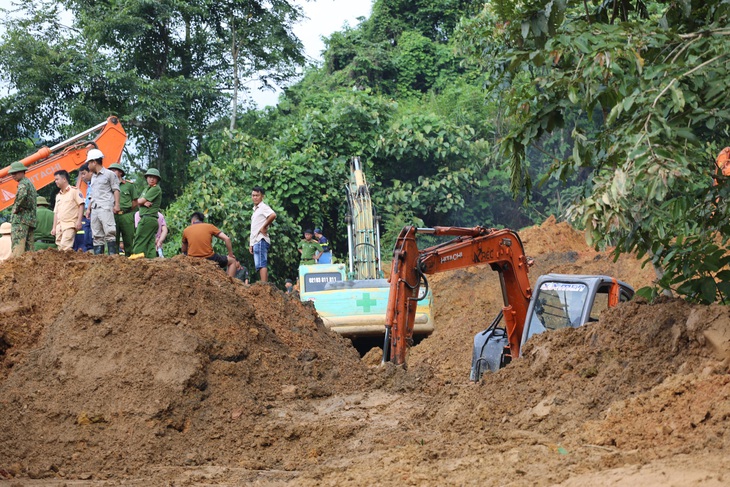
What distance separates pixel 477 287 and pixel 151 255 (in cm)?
938

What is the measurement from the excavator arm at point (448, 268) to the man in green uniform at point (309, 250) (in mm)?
9146

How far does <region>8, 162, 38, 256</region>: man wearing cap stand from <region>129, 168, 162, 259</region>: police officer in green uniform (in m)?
1.45

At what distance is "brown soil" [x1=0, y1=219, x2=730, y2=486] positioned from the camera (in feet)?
18.8

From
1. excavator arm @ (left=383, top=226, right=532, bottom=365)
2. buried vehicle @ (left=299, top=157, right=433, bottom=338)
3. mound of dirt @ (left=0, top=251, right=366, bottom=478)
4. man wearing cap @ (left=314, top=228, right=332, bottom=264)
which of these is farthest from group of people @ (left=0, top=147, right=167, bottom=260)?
man wearing cap @ (left=314, top=228, right=332, bottom=264)

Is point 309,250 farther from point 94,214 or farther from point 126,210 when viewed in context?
point 94,214

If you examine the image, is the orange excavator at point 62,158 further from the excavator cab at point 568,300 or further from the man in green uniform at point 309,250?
the excavator cab at point 568,300

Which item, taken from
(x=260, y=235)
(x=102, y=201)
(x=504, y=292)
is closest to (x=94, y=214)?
(x=102, y=201)

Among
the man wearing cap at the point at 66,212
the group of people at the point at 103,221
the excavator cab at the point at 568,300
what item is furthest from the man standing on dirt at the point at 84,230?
the excavator cab at the point at 568,300

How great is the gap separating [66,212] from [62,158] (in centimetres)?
427

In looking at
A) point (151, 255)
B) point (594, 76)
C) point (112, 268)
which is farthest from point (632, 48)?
point (151, 255)

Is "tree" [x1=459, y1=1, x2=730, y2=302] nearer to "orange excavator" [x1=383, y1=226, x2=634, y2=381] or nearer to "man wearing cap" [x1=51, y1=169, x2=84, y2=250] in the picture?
"orange excavator" [x1=383, y1=226, x2=634, y2=381]

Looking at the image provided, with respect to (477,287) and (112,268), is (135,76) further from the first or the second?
(112,268)

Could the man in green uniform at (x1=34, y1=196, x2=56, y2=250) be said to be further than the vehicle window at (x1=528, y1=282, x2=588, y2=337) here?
Yes

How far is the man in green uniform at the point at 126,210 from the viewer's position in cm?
1312
